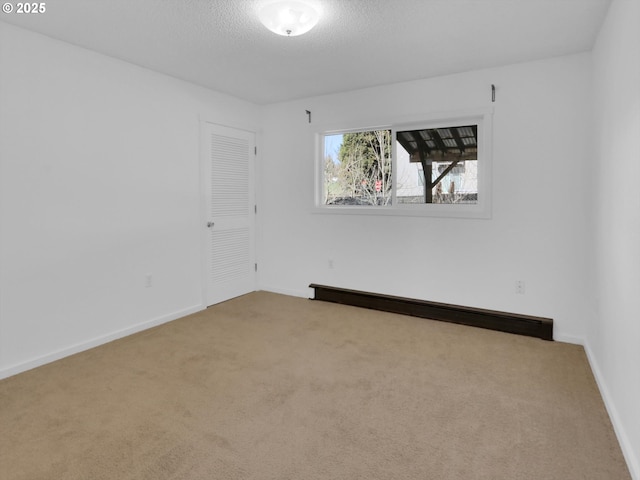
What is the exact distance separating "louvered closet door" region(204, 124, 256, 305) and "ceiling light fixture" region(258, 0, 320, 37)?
2033 millimetres

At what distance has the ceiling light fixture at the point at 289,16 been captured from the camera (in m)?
2.32

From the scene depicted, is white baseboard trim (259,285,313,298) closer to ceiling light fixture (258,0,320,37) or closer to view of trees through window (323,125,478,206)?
view of trees through window (323,125,478,206)

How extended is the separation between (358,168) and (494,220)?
5.36 feet

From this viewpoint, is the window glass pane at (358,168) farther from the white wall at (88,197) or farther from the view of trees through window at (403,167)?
the white wall at (88,197)

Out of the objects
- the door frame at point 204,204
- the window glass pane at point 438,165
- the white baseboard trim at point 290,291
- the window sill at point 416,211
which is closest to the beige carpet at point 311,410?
the door frame at point 204,204

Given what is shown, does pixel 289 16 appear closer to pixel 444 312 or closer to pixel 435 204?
pixel 435 204

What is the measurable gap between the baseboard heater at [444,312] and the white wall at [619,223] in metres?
0.57

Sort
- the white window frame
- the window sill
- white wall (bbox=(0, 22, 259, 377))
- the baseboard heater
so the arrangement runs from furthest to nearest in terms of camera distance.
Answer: the window sill
the white window frame
the baseboard heater
white wall (bbox=(0, 22, 259, 377))

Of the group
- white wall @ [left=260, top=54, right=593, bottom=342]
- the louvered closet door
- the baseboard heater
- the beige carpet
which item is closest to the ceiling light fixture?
white wall @ [left=260, top=54, right=593, bottom=342]

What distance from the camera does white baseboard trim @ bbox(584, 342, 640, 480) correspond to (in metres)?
1.68

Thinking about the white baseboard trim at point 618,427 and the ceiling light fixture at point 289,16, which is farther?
the ceiling light fixture at point 289,16

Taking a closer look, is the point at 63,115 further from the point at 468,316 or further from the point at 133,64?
the point at 468,316

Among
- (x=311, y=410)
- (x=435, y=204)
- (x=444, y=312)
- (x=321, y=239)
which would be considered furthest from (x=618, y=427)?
(x=321, y=239)

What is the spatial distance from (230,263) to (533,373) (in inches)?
129
